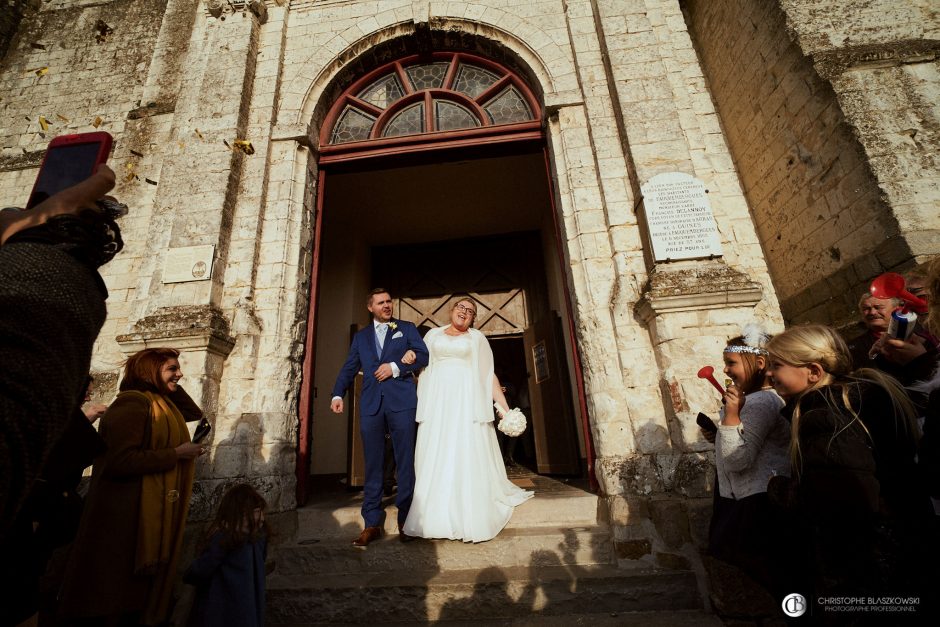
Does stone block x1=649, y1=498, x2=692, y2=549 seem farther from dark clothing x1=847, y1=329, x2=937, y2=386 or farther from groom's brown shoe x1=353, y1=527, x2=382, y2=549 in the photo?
groom's brown shoe x1=353, y1=527, x2=382, y2=549

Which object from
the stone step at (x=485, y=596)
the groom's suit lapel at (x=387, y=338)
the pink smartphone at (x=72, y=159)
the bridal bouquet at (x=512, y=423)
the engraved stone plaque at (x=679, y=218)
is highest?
the engraved stone plaque at (x=679, y=218)

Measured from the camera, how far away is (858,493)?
1.42 m

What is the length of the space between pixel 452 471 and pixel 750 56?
541 centimetres

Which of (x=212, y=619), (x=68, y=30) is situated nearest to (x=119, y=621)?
(x=212, y=619)

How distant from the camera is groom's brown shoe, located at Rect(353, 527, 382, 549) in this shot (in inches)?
118

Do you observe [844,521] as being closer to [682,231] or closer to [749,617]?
[749,617]

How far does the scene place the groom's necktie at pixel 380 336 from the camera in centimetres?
368

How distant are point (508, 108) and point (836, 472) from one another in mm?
4527

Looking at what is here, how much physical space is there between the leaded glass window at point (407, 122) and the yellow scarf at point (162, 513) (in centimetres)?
364

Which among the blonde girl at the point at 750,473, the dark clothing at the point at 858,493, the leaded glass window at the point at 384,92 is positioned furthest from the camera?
the leaded glass window at the point at 384,92

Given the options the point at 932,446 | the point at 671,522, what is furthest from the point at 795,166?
the point at 932,446

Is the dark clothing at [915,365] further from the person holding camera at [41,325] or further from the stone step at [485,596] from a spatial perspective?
the person holding camera at [41,325]

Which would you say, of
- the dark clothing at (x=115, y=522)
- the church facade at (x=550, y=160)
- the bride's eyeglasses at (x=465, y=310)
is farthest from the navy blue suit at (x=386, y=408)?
the dark clothing at (x=115, y=522)

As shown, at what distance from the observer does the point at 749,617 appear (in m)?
2.36
